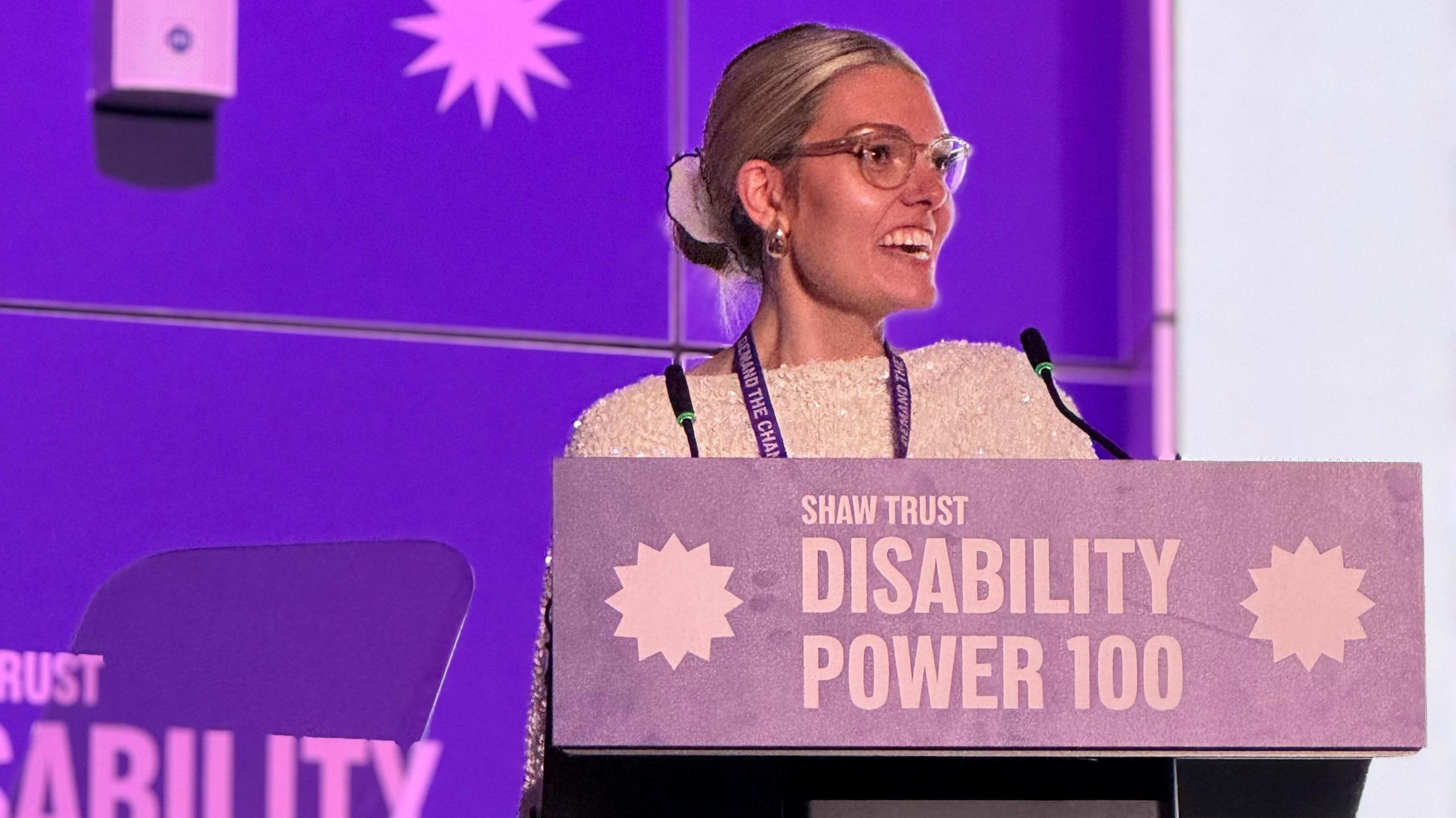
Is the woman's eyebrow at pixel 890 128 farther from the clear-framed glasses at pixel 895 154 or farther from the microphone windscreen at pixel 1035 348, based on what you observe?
the microphone windscreen at pixel 1035 348

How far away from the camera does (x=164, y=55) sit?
2316 mm

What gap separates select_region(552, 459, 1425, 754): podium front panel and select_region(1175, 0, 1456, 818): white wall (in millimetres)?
1672

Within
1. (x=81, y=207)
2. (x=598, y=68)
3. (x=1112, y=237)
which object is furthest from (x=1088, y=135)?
(x=81, y=207)

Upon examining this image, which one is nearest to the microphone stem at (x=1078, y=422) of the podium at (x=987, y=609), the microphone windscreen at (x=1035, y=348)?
the microphone windscreen at (x=1035, y=348)

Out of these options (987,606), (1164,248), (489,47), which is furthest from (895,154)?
(1164,248)

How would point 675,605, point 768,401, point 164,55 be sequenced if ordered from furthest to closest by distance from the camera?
point 164,55, point 768,401, point 675,605

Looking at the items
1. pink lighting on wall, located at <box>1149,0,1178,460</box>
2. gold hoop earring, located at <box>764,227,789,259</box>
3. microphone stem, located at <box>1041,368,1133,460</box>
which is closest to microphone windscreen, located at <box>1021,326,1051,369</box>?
microphone stem, located at <box>1041,368,1133,460</box>

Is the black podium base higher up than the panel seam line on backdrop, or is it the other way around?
the panel seam line on backdrop

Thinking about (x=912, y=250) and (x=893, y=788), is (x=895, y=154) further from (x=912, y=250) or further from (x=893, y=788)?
(x=893, y=788)

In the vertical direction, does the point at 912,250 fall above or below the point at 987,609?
above

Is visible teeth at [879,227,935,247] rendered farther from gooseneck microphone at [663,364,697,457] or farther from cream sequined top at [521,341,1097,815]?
gooseneck microphone at [663,364,697,457]

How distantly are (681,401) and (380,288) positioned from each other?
112cm

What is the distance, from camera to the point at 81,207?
233 centimetres

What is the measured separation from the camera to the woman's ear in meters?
1.89
